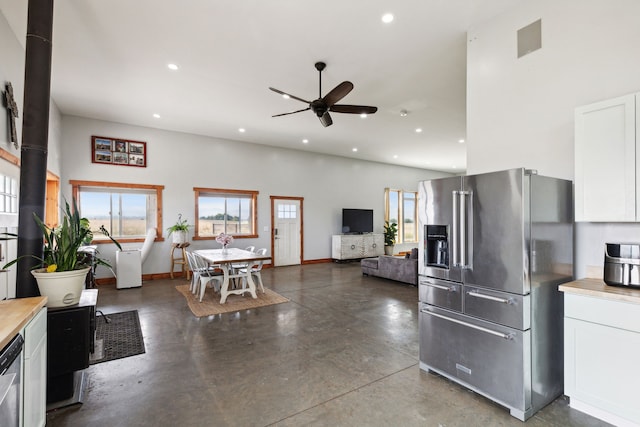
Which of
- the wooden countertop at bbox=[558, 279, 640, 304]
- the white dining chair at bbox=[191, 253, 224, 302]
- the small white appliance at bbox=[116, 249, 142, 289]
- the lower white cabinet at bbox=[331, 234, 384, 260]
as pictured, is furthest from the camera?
the lower white cabinet at bbox=[331, 234, 384, 260]

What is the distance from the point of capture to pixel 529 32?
9.09 feet

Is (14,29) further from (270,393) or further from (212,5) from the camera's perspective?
(270,393)

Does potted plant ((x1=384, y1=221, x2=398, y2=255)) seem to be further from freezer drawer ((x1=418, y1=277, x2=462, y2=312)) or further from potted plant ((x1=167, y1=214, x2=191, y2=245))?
freezer drawer ((x1=418, y1=277, x2=462, y2=312))

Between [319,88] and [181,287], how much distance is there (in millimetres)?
4553

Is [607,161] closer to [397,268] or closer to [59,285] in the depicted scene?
[59,285]

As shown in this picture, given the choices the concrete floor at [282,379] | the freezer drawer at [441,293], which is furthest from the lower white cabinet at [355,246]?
the freezer drawer at [441,293]

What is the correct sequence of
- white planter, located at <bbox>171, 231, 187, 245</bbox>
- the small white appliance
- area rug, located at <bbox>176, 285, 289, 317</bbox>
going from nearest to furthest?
area rug, located at <bbox>176, 285, 289, 317</bbox>, the small white appliance, white planter, located at <bbox>171, 231, 187, 245</bbox>

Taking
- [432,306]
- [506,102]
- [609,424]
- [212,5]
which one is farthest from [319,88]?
[609,424]

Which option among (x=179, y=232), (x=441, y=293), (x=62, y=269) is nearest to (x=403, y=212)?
(x=179, y=232)

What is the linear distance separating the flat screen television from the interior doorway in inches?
58.8

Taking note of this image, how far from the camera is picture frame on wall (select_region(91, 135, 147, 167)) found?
6.36m

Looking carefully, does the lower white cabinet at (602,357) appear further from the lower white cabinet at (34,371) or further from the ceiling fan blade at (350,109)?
the lower white cabinet at (34,371)

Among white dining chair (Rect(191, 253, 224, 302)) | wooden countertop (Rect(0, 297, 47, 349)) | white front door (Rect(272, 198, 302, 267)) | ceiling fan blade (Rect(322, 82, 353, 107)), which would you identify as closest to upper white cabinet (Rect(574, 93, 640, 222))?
ceiling fan blade (Rect(322, 82, 353, 107))

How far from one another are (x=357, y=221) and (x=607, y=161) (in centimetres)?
795
